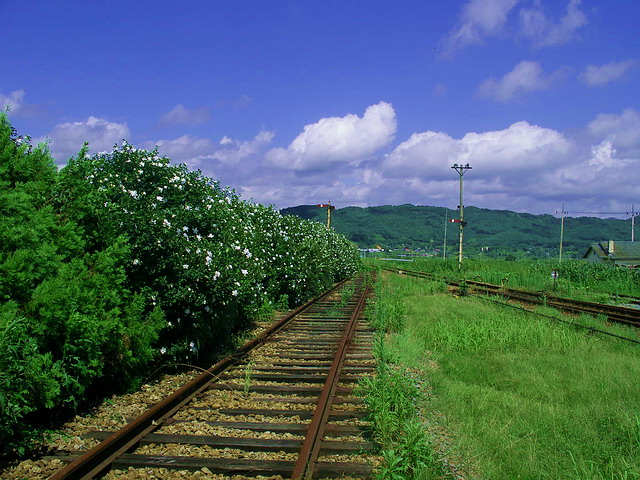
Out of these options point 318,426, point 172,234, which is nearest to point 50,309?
point 172,234

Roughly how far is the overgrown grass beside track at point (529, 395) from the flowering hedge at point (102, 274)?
135 inches

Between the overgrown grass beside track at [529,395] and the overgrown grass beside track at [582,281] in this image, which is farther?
the overgrown grass beside track at [582,281]

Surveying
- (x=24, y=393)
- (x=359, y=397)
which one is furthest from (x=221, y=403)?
(x=24, y=393)

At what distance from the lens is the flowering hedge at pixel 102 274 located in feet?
16.5

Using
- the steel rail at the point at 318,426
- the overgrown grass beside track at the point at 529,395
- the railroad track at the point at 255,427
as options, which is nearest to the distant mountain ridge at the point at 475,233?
the overgrown grass beside track at the point at 529,395

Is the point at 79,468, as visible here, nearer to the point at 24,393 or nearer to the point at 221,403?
the point at 24,393

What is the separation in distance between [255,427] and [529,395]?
3.75m

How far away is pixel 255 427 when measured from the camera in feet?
17.5

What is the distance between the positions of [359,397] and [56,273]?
146 inches

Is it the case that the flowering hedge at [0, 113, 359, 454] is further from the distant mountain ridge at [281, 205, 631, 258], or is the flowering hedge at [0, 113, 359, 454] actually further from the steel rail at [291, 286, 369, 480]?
the distant mountain ridge at [281, 205, 631, 258]

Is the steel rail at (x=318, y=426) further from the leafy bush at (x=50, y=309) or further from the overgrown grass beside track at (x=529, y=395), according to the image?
the leafy bush at (x=50, y=309)

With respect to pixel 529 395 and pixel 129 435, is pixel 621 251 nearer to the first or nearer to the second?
pixel 529 395

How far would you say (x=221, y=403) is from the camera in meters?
6.12

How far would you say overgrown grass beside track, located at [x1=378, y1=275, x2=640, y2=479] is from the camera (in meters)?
4.84
